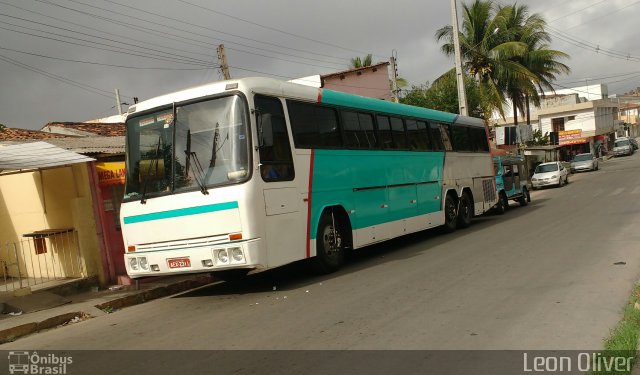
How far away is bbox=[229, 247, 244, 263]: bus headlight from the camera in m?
7.56

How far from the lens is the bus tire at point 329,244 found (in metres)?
9.26

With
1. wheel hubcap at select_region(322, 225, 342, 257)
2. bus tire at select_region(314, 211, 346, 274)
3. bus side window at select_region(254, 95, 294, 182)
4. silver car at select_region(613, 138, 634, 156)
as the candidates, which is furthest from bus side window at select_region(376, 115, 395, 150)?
silver car at select_region(613, 138, 634, 156)

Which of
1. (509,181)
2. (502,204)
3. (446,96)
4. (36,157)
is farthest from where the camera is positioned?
(446,96)

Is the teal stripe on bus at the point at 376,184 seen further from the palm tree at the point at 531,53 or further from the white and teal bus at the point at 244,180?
the palm tree at the point at 531,53

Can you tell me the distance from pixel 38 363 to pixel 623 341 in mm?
5591

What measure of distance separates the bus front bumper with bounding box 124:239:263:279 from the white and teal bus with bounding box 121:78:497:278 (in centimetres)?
1

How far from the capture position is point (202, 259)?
772 cm

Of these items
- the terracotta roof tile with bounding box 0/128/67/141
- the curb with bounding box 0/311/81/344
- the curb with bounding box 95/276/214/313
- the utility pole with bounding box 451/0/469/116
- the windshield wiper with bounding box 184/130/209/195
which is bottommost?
the curb with bounding box 95/276/214/313

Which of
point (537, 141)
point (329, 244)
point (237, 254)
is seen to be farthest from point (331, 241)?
point (537, 141)

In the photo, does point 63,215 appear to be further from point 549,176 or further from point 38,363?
point 549,176

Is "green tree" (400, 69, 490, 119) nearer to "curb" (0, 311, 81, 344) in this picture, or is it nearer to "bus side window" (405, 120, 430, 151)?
"bus side window" (405, 120, 430, 151)

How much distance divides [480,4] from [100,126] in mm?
24041

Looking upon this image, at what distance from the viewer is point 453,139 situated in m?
15.5

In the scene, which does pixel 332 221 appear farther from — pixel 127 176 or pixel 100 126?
pixel 100 126
